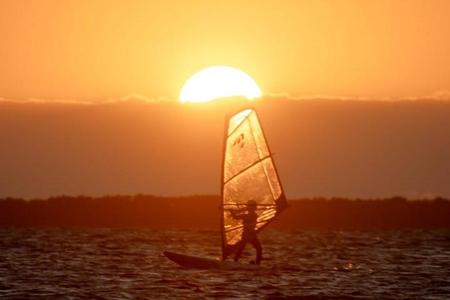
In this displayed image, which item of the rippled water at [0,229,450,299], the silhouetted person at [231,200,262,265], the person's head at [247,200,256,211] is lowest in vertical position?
the rippled water at [0,229,450,299]

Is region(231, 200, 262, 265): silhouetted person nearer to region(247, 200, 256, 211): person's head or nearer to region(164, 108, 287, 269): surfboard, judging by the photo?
region(247, 200, 256, 211): person's head

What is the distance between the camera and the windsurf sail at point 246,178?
130ft

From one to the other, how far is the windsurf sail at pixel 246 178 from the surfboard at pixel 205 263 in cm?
35

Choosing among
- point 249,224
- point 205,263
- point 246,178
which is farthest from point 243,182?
point 205,263

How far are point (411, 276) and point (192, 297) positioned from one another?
10.7m

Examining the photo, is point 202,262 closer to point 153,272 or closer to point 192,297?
point 153,272

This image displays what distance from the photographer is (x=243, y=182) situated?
39.9 metres

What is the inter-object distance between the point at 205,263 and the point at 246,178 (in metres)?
2.73

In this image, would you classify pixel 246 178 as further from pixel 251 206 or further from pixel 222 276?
pixel 222 276

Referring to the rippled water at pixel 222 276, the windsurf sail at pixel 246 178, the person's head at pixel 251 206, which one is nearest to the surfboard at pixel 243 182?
the windsurf sail at pixel 246 178

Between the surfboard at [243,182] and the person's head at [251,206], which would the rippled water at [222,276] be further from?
the person's head at [251,206]

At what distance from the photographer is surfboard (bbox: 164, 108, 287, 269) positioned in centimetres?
3944

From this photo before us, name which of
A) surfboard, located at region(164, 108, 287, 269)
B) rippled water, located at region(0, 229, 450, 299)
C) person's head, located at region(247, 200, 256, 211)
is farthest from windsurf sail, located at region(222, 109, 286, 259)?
rippled water, located at region(0, 229, 450, 299)

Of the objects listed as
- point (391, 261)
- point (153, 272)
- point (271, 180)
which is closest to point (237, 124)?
point (271, 180)
